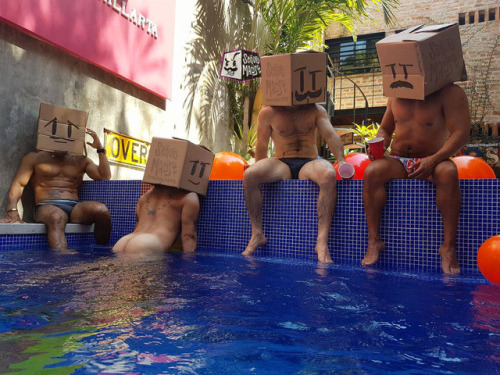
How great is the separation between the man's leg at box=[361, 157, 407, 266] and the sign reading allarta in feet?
12.3

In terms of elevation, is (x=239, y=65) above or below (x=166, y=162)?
above

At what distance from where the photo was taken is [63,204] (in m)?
4.32

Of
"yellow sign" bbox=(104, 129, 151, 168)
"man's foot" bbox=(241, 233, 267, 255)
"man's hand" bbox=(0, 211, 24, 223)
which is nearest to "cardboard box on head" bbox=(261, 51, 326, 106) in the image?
"man's foot" bbox=(241, 233, 267, 255)

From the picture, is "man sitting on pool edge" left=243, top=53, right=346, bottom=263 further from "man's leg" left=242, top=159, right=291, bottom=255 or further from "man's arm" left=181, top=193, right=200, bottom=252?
"man's arm" left=181, top=193, right=200, bottom=252

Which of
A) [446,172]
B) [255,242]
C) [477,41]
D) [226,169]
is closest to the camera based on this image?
[446,172]

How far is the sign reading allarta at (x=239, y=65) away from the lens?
6586mm

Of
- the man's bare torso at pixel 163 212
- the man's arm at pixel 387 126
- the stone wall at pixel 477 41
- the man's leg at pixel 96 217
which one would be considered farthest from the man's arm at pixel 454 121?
the stone wall at pixel 477 41

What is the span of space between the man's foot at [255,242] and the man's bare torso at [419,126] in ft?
4.24

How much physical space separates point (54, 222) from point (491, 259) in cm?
345

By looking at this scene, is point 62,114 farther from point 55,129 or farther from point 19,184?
point 19,184

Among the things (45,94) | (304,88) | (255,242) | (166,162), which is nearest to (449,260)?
(255,242)

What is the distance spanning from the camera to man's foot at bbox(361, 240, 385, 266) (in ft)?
10.7

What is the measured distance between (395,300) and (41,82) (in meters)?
4.23

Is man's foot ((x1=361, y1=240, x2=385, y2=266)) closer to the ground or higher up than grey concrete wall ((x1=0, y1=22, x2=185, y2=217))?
closer to the ground
